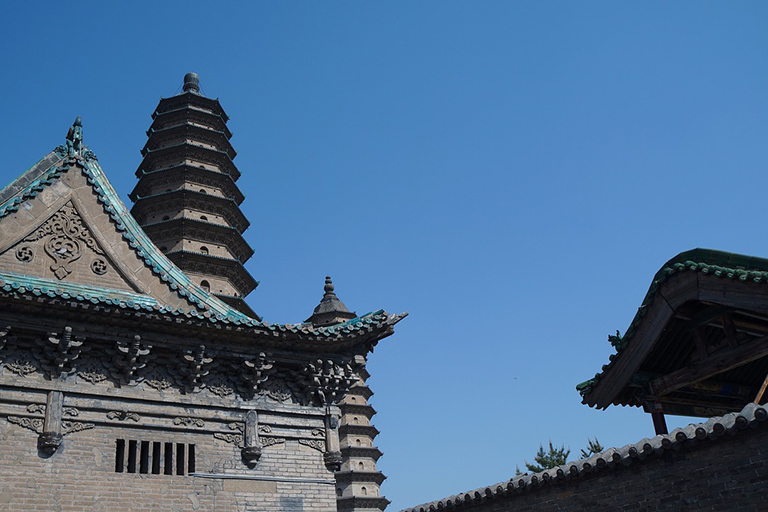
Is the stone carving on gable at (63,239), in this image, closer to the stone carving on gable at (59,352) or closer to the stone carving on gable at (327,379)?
the stone carving on gable at (59,352)

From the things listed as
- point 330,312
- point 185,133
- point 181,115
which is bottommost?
point 330,312

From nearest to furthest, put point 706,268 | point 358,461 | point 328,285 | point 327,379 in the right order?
point 706,268
point 327,379
point 358,461
point 328,285

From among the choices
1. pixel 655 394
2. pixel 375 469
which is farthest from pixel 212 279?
pixel 655 394

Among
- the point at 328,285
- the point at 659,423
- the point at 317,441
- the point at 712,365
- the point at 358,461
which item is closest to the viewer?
the point at 712,365

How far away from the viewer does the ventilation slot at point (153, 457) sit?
11.0 m

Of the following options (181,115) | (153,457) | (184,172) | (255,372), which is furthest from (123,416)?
(181,115)

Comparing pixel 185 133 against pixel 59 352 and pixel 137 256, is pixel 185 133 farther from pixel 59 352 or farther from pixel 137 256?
pixel 59 352

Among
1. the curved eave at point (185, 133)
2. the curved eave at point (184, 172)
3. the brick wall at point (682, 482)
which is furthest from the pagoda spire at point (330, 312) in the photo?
the brick wall at point (682, 482)

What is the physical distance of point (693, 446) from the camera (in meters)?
9.27

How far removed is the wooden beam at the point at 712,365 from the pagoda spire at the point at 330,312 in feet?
75.5

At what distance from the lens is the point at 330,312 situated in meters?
33.5

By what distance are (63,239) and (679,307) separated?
33.9 ft

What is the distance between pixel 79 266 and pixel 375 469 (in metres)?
22.2

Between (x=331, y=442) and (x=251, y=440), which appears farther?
(x=331, y=442)
